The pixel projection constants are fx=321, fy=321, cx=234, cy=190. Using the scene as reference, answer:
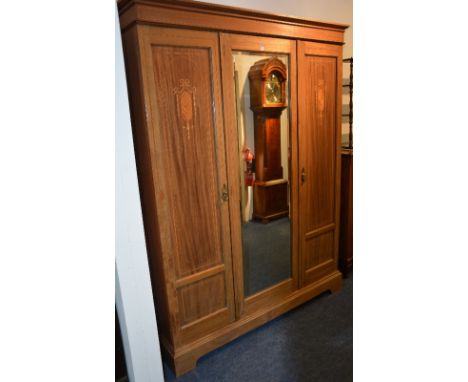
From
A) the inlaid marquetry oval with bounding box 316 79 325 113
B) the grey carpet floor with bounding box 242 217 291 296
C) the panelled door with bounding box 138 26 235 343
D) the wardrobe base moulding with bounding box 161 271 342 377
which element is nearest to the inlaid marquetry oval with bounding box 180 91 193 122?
the panelled door with bounding box 138 26 235 343

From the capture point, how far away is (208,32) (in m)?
1.62

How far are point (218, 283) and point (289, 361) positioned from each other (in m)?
0.62

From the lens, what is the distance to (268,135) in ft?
6.66

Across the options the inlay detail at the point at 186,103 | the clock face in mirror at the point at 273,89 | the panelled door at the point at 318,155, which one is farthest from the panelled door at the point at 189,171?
the panelled door at the point at 318,155

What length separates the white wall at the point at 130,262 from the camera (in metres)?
1.37

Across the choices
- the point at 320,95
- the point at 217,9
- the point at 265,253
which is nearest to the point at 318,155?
the point at 320,95

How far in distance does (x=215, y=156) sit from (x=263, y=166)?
16.1 inches

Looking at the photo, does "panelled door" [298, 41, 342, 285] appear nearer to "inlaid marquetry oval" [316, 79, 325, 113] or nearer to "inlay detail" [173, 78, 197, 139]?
"inlaid marquetry oval" [316, 79, 325, 113]

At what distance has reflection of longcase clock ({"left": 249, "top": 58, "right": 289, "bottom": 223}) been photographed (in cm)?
192

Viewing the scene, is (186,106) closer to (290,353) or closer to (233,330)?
(233,330)

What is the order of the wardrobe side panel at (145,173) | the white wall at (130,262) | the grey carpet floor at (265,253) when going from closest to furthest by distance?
the white wall at (130,262) → the wardrobe side panel at (145,173) → the grey carpet floor at (265,253)

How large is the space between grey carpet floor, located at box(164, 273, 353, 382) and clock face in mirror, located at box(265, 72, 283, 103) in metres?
1.52

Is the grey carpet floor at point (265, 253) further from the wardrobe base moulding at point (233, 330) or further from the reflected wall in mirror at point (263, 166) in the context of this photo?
the wardrobe base moulding at point (233, 330)
